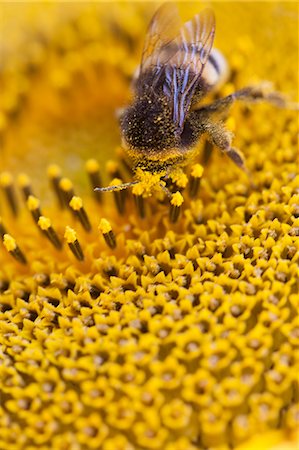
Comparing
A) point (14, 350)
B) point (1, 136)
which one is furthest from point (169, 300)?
point (1, 136)

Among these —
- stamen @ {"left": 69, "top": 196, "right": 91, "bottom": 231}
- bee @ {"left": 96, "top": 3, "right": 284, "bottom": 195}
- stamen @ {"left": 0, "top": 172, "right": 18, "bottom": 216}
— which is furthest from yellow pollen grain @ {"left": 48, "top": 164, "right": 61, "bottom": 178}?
bee @ {"left": 96, "top": 3, "right": 284, "bottom": 195}

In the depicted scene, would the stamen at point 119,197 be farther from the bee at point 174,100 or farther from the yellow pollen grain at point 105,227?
the bee at point 174,100

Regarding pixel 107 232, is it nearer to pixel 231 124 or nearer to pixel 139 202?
pixel 139 202

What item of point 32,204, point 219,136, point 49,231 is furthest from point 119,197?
point 219,136

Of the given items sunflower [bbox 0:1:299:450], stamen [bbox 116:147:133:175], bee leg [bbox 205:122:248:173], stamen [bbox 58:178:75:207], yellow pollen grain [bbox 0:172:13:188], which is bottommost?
sunflower [bbox 0:1:299:450]

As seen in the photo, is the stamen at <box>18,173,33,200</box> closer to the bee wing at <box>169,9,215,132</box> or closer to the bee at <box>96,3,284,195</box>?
the bee at <box>96,3,284,195</box>
